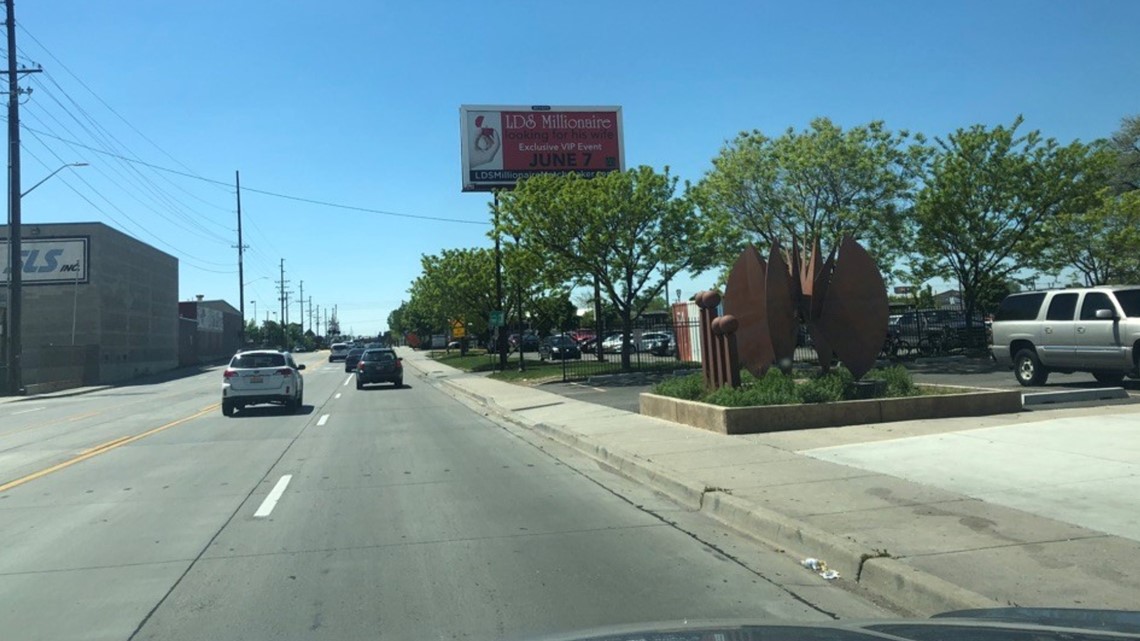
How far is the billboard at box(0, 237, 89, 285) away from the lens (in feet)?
166

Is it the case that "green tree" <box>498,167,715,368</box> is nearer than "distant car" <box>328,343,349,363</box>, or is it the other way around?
A: "green tree" <box>498,167,715,368</box>

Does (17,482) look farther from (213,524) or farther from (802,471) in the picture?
(802,471)

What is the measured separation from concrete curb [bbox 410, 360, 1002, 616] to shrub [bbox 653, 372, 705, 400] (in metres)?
4.51

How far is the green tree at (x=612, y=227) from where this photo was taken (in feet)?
95.3

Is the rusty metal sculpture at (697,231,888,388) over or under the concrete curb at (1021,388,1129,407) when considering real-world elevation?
over

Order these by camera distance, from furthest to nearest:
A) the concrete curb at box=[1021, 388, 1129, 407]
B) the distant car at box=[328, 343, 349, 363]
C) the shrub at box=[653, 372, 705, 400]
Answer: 1. the distant car at box=[328, 343, 349, 363]
2. the shrub at box=[653, 372, 705, 400]
3. the concrete curb at box=[1021, 388, 1129, 407]

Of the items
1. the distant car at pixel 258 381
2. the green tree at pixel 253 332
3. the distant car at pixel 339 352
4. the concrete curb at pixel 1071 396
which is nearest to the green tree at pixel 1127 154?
the concrete curb at pixel 1071 396

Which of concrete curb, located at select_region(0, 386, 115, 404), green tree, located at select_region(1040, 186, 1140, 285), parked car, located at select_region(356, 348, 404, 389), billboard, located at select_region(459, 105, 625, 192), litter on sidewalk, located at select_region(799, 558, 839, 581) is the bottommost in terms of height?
litter on sidewalk, located at select_region(799, 558, 839, 581)

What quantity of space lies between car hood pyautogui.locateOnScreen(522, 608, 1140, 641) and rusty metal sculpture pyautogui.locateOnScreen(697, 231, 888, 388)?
11048mm

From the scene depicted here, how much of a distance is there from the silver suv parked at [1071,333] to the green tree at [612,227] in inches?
490

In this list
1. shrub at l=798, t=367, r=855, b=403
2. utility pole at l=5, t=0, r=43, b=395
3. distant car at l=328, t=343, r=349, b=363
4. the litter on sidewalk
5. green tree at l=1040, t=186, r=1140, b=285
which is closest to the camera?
the litter on sidewalk

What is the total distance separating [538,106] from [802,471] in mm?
33388

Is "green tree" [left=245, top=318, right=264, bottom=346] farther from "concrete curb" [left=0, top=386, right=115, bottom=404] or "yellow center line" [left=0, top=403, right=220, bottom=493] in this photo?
"yellow center line" [left=0, top=403, right=220, bottom=493]

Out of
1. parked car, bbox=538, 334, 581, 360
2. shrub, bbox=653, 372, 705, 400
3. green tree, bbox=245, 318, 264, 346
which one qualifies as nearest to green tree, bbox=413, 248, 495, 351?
parked car, bbox=538, 334, 581, 360
